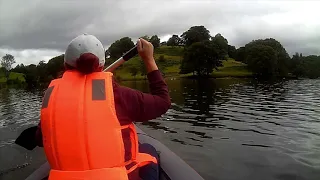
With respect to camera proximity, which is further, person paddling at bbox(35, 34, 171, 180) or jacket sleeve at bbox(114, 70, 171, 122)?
jacket sleeve at bbox(114, 70, 171, 122)

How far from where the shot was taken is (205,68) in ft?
242

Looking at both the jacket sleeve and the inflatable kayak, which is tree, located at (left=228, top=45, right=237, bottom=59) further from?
the jacket sleeve

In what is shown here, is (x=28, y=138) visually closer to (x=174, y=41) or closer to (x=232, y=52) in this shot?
(x=232, y=52)

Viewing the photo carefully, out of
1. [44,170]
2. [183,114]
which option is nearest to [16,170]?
[44,170]

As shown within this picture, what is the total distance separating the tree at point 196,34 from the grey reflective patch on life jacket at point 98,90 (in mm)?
109860

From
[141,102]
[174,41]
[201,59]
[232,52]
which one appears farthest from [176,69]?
[141,102]

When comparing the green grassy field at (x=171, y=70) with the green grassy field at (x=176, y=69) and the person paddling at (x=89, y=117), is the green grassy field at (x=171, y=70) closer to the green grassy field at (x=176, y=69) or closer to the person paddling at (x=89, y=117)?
the green grassy field at (x=176, y=69)

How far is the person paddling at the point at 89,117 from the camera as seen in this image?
2352 mm

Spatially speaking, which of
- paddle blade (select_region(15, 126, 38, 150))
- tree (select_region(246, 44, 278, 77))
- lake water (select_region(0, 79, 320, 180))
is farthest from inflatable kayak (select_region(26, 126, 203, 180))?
tree (select_region(246, 44, 278, 77))

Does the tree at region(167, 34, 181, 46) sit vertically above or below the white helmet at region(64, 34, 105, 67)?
above

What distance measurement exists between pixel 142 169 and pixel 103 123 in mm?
1061

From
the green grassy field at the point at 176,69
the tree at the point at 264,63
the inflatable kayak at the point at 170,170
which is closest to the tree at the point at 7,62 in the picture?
the green grassy field at the point at 176,69

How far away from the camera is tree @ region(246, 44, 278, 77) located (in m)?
75.8

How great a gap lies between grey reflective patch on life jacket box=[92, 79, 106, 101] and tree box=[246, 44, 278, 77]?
258ft
